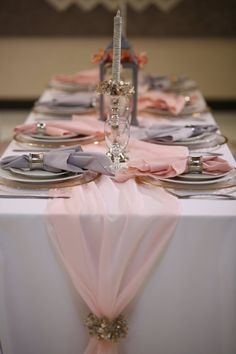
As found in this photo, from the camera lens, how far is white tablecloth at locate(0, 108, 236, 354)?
1466 millimetres

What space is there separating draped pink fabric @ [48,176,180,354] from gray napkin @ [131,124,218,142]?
24.0 inches

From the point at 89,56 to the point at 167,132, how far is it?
363 cm

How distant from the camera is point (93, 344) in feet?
4.92

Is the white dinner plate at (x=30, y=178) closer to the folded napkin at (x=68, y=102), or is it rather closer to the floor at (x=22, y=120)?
the folded napkin at (x=68, y=102)

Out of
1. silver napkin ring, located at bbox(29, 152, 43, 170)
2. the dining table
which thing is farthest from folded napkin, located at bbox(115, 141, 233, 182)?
silver napkin ring, located at bbox(29, 152, 43, 170)

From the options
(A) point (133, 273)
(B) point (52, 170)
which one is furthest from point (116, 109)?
(A) point (133, 273)

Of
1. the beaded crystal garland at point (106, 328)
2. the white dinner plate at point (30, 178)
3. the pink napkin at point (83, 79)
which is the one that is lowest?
the beaded crystal garland at point (106, 328)

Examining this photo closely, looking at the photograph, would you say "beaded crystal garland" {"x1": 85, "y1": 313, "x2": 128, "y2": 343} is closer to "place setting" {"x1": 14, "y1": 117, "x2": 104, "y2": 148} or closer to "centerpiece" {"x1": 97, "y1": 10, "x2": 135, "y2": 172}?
"centerpiece" {"x1": 97, "y1": 10, "x2": 135, "y2": 172}

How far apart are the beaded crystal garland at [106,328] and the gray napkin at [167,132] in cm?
78

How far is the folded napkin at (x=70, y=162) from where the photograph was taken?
1.66 m

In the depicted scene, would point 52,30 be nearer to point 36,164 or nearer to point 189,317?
point 36,164

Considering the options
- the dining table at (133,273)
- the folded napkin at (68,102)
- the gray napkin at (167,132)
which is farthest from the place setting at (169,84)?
the dining table at (133,273)

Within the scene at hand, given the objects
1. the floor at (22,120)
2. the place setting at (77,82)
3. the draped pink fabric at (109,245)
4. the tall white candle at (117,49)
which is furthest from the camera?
the floor at (22,120)

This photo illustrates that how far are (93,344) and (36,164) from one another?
529 mm
